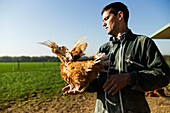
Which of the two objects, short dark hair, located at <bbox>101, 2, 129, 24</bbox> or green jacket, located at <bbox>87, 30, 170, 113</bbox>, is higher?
short dark hair, located at <bbox>101, 2, 129, 24</bbox>

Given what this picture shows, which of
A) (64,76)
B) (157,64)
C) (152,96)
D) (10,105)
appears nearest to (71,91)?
(64,76)

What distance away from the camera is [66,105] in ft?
21.5

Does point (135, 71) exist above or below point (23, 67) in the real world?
below

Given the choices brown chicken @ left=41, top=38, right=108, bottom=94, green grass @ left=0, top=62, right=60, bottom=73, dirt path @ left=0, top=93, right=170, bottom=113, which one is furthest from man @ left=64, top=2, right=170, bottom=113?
green grass @ left=0, top=62, right=60, bottom=73

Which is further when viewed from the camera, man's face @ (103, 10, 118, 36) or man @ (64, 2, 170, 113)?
man's face @ (103, 10, 118, 36)

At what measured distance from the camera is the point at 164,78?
1590 millimetres

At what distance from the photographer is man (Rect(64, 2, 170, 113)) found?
1.57 metres

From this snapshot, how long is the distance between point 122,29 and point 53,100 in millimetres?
5901

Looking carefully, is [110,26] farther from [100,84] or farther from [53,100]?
[53,100]

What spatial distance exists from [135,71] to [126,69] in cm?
10

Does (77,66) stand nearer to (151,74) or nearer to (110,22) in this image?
(110,22)

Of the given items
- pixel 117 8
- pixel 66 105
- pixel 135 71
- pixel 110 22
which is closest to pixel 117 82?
pixel 135 71

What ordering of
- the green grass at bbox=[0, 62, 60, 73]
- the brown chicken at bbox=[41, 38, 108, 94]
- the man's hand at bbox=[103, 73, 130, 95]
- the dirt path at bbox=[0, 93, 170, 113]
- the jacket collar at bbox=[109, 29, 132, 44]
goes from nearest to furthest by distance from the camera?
the man's hand at bbox=[103, 73, 130, 95] → the brown chicken at bbox=[41, 38, 108, 94] → the jacket collar at bbox=[109, 29, 132, 44] → the dirt path at bbox=[0, 93, 170, 113] → the green grass at bbox=[0, 62, 60, 73]

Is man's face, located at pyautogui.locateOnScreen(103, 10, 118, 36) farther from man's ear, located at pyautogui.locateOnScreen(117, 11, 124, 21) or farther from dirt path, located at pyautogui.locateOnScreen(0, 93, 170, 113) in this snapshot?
dirt path, located at pyautogui.locateOnScreen(0, 93, 170, 113)
